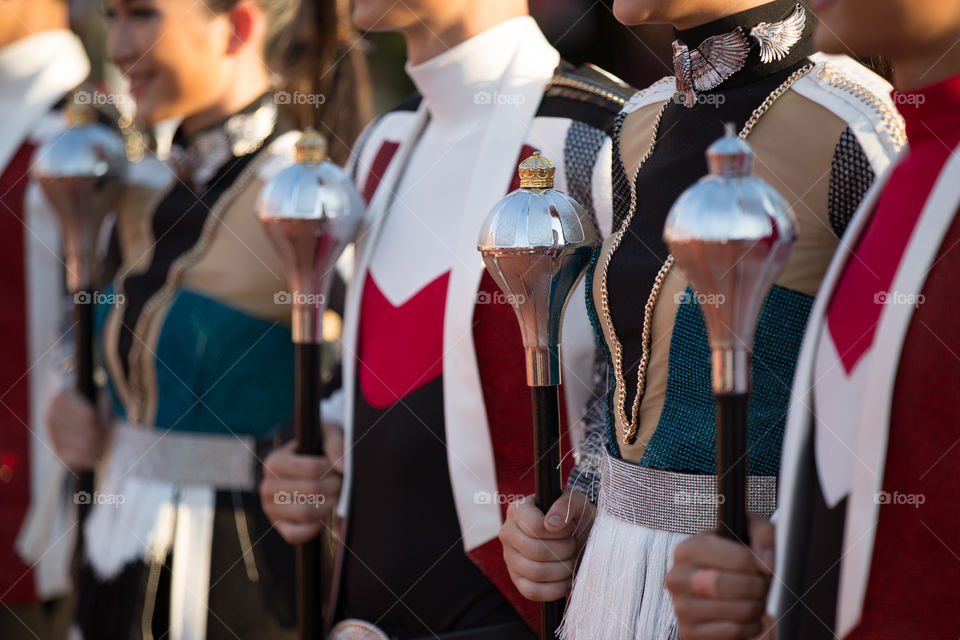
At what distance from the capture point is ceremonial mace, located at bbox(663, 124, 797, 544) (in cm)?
113

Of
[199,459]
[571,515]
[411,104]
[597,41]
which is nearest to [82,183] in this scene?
[199,459]

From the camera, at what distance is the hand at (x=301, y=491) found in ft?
6.64

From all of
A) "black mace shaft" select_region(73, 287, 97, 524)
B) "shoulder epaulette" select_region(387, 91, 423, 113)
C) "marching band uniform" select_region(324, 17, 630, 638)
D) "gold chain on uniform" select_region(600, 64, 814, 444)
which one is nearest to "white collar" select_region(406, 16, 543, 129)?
"marching band uniform" select_region(324, 17, 630, 638)

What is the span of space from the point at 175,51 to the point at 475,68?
0.90 m

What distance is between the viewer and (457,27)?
79.6 inches

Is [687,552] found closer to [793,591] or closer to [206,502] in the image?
[793,591]

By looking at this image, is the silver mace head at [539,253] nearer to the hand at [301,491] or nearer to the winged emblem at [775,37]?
the winged emblem at [775,37]

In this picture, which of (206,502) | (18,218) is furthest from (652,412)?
(18,218)

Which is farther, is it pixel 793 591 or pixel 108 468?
pixel 108 468

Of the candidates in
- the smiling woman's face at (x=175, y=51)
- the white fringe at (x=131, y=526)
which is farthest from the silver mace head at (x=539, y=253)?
the smiling woman's face at (x=175, y=51)

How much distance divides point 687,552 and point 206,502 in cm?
143

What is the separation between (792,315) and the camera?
1373mm

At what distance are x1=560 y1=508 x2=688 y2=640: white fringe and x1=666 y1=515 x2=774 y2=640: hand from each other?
0.21 meters

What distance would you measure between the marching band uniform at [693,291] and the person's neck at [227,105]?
128 centimetres
